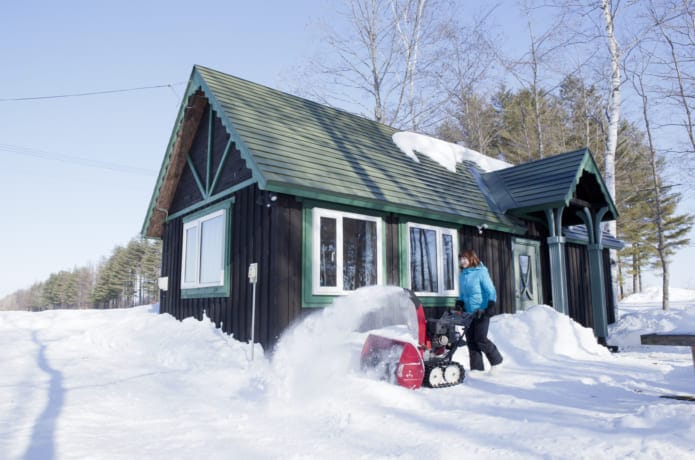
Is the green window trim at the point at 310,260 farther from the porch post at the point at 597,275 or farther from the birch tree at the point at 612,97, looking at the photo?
the birch tree at the point at 612,97

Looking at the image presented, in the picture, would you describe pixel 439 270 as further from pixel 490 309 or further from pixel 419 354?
pixel 419 354

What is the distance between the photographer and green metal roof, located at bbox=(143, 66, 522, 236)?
8367 mm

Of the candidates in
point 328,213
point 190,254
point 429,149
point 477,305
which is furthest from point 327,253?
point 429,149

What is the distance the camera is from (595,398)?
552cm

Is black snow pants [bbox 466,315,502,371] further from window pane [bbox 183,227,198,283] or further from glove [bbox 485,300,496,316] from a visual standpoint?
window pane [bbox 183,227,198,283]

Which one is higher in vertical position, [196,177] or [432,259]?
[196,177]

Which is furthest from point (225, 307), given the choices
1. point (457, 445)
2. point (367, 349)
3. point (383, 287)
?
point (457, 445)

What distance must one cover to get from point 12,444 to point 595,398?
573 cm

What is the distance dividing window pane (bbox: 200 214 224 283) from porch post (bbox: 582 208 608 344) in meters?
9.20

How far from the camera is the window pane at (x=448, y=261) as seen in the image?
35.3 ft

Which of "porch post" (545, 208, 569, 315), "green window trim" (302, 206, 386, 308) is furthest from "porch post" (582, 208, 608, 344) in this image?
"green window trim" (302, 206, 386, 308)

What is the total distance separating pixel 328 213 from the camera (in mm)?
8750

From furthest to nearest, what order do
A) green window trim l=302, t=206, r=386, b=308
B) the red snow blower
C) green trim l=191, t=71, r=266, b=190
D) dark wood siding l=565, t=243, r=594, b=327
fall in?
dark wood siding l=565, t=243, r=594, b=327 → green window trim l=302, t=206, r=386, b=308 → green trim l=191, t=71, r=266, b=190 → the red snow blower

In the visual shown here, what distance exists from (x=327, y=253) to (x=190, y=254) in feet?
12.9
